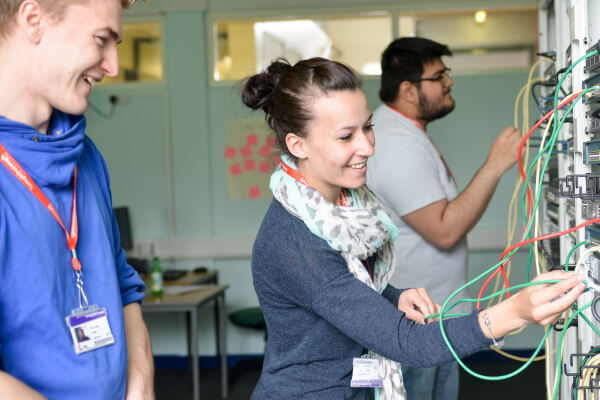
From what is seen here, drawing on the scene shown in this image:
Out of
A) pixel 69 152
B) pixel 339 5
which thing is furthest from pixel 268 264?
pixel 339 5

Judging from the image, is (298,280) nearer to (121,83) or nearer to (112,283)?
(112,283)

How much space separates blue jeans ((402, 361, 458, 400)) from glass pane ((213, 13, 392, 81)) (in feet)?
8.97

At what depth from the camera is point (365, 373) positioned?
1.35 meters

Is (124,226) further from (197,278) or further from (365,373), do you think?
(365,373)

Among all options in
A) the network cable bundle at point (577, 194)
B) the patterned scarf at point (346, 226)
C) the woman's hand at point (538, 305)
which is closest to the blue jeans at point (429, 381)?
the network cable bundle at point (577, 194)

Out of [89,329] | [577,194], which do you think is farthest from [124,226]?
[577,194]

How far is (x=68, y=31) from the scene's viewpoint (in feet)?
3.19

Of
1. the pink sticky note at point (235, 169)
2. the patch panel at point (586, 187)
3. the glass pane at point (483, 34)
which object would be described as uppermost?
the glass pane at point (483, 34)

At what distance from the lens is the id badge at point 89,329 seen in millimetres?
995

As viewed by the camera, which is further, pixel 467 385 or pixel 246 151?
pixel 246 151

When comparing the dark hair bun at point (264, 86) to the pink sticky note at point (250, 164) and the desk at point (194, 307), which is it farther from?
the pink sticky note at point (250, 164)

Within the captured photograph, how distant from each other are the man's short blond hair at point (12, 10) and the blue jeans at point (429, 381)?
1373 mm

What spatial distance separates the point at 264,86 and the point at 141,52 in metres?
3.39

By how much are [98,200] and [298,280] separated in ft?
1.36
